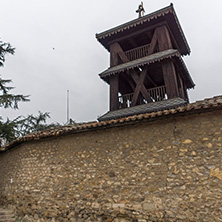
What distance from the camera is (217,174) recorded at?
4773mm

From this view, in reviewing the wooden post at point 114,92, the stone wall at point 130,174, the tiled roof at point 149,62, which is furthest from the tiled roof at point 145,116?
the tiled roof at point 149,62

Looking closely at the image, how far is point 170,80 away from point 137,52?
265 centimetres

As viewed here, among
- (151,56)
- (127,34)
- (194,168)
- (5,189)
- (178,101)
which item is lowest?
(5,189)

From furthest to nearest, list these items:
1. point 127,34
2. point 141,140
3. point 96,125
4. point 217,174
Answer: point 127,34
point 96,125
point 141,140
point 217,174

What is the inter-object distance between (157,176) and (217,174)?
1.47 m

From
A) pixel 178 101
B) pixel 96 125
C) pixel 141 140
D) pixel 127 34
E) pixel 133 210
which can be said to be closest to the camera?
pixel 133 210

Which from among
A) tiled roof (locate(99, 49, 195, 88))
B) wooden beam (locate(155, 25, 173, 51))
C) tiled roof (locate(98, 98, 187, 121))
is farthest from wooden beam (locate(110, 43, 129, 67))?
tiled roof (locate(98, 98, 187, 121))

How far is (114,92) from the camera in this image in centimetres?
984

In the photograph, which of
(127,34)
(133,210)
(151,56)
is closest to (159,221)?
(133,210)

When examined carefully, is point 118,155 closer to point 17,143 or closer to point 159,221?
point 159,221

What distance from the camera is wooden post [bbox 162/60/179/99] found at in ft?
27.7

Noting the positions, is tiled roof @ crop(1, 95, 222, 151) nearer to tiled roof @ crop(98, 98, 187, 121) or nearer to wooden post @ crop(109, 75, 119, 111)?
tiled roof @ crop(98, 98, 187, 121)

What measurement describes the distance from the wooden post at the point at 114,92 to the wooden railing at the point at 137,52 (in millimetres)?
1439

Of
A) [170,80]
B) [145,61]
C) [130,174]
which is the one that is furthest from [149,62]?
[130,174]
